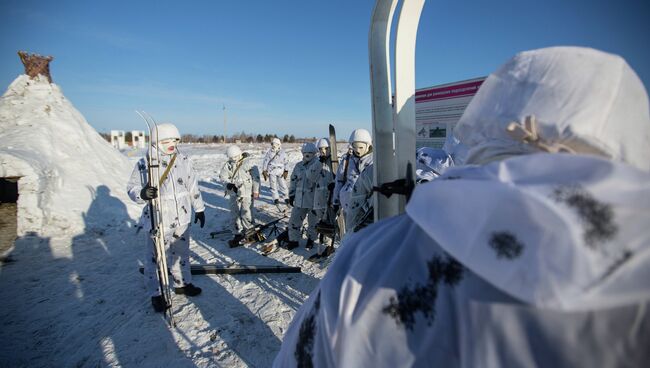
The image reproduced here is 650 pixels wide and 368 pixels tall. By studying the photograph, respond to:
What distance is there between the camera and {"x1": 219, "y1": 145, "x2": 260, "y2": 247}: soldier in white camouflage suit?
21.6 feet

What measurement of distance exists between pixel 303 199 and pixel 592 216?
5627 millimetres

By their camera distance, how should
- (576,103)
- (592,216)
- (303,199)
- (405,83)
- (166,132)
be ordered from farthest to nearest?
(303,199) → (166,132) → (405,83) → (576,103) → (592,216)

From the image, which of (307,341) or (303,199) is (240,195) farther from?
(307,341)

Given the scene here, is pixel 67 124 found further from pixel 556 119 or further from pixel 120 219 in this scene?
pixel 556 119

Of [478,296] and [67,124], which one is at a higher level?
[67,124]

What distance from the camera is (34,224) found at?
6.18 meters

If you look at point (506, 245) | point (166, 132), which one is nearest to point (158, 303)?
point (166, 132)

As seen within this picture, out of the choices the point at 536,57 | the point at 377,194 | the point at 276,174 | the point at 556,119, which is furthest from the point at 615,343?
the point at 276,174

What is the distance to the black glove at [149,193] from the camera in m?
3.27

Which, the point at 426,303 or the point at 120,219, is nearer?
the point at 426,303

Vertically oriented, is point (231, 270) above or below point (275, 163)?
below

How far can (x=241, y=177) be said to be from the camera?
6.69m

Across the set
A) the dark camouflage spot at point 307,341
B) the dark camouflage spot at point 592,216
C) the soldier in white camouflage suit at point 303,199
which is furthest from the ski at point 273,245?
the dark camouflage spot at point 592,216

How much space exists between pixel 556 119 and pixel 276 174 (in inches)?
383
